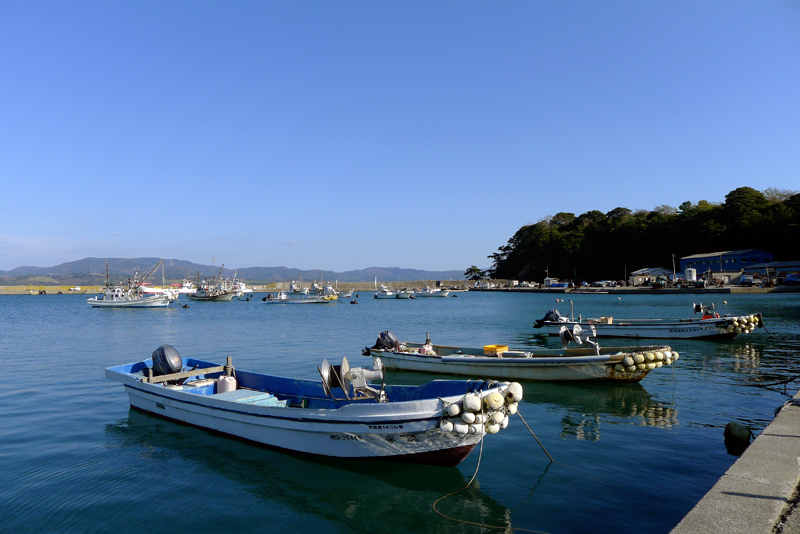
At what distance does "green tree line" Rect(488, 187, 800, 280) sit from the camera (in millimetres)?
101125

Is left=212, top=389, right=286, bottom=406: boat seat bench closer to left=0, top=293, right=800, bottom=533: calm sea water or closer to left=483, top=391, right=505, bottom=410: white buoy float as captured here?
left=0, top=293, right=800, bottom=533: calm sea water

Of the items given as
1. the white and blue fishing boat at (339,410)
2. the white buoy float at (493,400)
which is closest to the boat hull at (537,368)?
the white and blue fishing boat at (339,410)

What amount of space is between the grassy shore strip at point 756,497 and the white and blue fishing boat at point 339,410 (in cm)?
334

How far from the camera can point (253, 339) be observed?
3566 centimetres

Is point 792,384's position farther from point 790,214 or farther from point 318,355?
point 790,214

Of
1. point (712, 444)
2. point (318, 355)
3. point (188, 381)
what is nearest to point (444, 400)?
point (712, 444)

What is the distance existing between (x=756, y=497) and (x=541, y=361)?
1146 cm

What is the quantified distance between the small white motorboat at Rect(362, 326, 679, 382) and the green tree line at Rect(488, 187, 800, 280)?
103m

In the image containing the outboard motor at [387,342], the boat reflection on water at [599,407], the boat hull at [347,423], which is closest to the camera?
the boat hull at [347,423]

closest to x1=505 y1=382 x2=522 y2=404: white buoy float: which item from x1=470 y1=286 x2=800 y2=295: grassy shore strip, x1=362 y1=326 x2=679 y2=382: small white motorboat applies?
x1=362 y1=326 x2=679 y2=382: small white motorboat

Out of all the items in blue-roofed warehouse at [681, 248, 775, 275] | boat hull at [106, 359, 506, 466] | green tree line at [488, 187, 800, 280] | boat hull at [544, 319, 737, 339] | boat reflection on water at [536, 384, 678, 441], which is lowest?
boat reflection on water at [536, 384, 678, 441]

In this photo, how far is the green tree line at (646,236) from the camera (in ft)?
332

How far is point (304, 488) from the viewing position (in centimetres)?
912

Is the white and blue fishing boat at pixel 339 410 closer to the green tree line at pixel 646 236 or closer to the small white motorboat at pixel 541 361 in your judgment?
the small white motorboat at pixel 541 361
